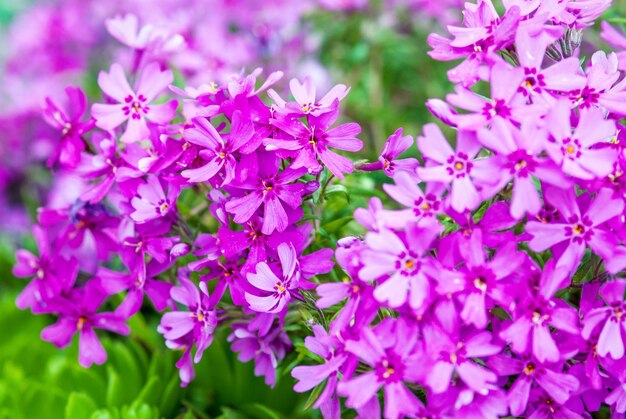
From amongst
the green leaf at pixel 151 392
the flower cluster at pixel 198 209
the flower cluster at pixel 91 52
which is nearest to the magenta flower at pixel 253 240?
the flower cluster at pixel 198 209

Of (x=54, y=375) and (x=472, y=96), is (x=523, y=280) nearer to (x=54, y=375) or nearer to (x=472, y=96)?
(x=472, y=96)

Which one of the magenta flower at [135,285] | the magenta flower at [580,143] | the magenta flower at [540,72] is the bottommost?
the magenta flower at [135,285]

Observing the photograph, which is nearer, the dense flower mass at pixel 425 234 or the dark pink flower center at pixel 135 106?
the dense flower mass at pixel 425 234

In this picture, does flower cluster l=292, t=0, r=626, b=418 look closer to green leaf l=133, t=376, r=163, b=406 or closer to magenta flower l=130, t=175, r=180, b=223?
magenta flower l=130, t=175, r=180, b=223

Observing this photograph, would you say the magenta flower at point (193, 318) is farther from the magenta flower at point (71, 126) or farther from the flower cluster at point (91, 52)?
the flower cluster at point (91, 52)

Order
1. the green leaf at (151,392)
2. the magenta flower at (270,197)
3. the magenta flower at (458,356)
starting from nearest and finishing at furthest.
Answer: the magenta flower at (458,356), the magenta flower at (270,197), the green leaf at (151,392)

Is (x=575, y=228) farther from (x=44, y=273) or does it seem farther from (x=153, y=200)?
(x=44, y=273)

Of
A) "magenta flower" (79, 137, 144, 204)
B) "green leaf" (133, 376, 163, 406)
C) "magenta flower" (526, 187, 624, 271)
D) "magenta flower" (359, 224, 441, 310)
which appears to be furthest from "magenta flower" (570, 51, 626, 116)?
"green leaf" (133, 376, 163, 406)

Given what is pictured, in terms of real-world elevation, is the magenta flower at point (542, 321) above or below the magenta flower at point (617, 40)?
below
